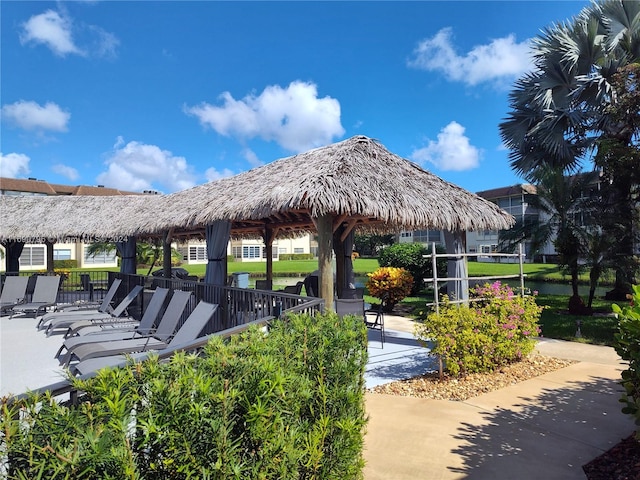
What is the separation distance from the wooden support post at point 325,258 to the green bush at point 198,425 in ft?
13.8

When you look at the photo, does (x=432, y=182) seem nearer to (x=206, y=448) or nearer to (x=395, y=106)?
(x=206, y=448)

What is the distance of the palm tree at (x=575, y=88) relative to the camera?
45.2 feet

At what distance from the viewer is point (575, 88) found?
15133mm

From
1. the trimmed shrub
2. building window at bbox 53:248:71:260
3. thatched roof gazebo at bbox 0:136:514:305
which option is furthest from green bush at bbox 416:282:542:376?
building window at bbox 53:248:71:260

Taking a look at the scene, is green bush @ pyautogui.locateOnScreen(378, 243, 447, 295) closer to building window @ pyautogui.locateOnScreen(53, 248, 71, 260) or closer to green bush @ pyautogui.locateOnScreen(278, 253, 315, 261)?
building window @ pyautogui.locateOnScreen(53, 248, 71, 260)

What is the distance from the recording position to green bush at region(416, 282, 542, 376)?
18.9 ft

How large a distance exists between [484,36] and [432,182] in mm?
8844

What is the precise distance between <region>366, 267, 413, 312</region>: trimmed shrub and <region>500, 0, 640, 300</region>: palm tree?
6.93 meters

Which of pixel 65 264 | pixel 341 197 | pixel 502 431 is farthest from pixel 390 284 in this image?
pixel 65 264

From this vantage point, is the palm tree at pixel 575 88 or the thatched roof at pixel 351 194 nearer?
the thatched roof at pixel 351 194

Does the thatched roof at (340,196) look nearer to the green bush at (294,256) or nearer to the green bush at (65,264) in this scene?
the green bush at (65,264)

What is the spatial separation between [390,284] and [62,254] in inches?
1688

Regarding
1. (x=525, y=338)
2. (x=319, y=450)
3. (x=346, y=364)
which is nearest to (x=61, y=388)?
(x=319, y=450)

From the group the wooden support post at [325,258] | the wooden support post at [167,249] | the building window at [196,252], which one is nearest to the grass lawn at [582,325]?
the wooden support post at [325,258]
